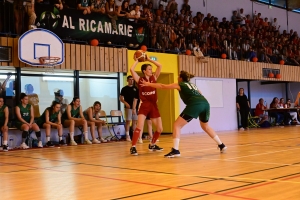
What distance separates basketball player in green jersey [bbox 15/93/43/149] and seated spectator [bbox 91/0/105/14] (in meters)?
4.10

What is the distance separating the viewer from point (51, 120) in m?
11.2

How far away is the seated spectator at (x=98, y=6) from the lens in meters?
13.1

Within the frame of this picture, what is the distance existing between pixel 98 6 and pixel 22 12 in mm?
2778

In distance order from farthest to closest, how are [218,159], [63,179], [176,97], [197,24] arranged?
[197,24], [176,97], [218,159], [63,179]

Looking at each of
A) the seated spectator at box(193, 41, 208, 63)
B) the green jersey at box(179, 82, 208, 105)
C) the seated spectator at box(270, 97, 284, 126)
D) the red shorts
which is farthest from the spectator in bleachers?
the seated spectator at box(270, 97, 284, 126)

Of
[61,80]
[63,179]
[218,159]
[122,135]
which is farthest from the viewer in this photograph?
[122,135]

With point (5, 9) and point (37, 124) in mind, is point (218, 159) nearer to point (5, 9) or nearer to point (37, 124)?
point (37, 124)

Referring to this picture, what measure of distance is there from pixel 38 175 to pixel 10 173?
1.85 feet

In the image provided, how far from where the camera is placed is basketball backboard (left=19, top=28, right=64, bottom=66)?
36.1 feet

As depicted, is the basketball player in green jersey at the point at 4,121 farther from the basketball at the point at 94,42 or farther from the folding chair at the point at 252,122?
the folding chair at the point at 252,122

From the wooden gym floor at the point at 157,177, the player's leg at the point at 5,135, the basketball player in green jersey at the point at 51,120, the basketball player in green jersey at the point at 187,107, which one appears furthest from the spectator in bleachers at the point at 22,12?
the basketball player in green jersey at the point at 187,107

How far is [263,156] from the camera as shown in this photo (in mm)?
6980

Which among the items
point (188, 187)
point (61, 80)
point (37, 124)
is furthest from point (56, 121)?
point (188, 187)

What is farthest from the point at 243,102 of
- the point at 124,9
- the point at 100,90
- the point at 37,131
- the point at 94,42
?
the point at 37,131
